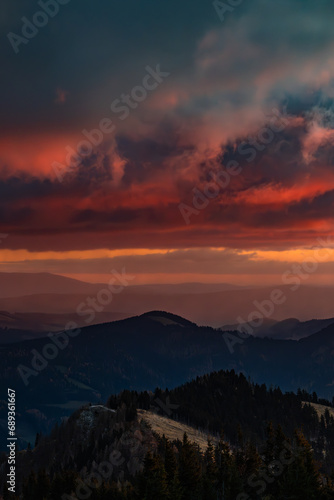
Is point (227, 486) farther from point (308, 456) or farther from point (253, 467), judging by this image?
point (308, 456)

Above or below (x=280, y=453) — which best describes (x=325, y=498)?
below

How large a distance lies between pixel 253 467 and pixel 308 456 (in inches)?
872

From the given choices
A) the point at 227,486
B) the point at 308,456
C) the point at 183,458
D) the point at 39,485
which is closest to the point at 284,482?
the point at 308,456

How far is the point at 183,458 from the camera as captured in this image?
145m

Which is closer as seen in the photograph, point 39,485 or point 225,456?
point 225,456

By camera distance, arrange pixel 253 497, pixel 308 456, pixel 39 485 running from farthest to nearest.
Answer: pixel 39 485 < pixel 253 497 < pixel 308 456

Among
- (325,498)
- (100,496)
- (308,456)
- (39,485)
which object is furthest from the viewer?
(39,485)

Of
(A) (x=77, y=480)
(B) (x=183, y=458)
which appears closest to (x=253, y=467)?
(B) (x=183, y=458)

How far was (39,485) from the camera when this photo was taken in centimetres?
17825

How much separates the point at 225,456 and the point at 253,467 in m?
10.7

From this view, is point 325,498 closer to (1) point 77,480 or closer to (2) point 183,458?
(2) point 183,458

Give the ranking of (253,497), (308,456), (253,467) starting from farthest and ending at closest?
(253,467) < (253,497) < (308,456)

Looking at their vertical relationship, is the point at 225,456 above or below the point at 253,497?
above

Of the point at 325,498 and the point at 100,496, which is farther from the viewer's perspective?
the point at 100,496
